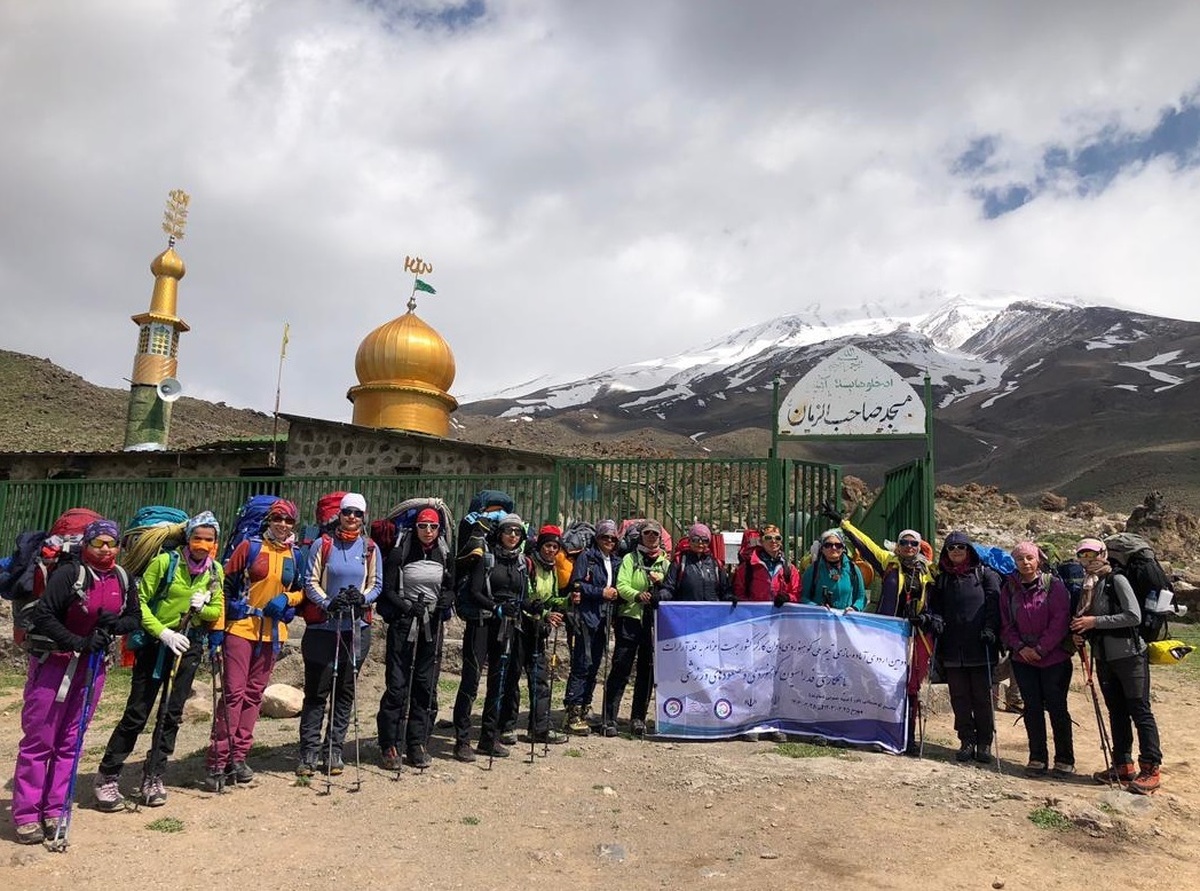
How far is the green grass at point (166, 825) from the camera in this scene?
4.79m

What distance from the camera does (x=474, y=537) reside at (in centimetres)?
649

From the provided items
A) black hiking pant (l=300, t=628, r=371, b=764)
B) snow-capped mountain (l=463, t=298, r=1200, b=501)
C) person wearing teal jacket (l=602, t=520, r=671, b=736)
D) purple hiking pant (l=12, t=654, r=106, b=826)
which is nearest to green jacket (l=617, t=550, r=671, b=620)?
person wearing teal jacket (l=602, t=520, r=671, b=736)

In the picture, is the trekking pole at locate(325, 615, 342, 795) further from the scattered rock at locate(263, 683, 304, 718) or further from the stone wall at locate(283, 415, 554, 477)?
the stone wall at locate(283, 415, 554, 477)

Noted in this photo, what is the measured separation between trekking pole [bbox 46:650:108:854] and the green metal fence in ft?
20.1

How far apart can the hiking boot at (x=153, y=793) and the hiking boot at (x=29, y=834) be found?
695 mm

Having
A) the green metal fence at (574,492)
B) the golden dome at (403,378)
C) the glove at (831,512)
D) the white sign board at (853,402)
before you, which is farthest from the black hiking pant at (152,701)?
the golden dome at (403,378)

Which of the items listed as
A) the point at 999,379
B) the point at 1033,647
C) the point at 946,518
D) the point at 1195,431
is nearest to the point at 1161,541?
the point at 946,518

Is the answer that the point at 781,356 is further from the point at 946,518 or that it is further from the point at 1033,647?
the point at 1033,647

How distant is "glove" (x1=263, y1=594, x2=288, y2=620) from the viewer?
18.6 feet

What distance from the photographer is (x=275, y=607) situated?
18.6ft

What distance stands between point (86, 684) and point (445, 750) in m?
2.77

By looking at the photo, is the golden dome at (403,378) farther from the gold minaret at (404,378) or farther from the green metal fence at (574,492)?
the green metal fence at (574,492)

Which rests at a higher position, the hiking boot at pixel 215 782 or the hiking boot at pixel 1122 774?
the hiking boot at pixel 1122 774

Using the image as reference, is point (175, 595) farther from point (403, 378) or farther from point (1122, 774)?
point (403, 378)
